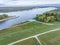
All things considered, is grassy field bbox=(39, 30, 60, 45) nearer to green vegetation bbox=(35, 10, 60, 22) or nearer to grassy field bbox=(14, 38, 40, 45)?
grassy field bbox=(14, 38, 40, 45)

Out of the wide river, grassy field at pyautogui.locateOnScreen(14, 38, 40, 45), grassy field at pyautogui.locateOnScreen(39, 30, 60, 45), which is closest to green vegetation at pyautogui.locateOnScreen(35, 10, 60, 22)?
the wide river

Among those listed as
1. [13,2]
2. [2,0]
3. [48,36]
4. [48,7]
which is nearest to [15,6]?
[13,2]

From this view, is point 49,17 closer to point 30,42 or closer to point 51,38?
point 51,38

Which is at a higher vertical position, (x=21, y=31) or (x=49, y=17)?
(x=49, y=17)

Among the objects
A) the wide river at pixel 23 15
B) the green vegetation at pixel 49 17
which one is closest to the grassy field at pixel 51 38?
the green vegetation at pixel 49 17

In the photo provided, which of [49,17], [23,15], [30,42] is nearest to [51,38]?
[30,42]
